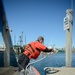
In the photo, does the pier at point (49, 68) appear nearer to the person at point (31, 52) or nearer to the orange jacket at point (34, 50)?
the person at point (31, 52)

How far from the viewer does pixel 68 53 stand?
6484 mm

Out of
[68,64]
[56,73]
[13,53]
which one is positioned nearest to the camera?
[13,53]

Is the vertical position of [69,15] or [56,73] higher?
[69,15]

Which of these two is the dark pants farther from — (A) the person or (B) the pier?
(B) the pier

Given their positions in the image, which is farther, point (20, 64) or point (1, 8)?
point (20, 64)

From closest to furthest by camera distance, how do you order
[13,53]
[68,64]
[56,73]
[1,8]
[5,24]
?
[1,8]
[5,24]
[13,53]
[56,73]
[68,64]

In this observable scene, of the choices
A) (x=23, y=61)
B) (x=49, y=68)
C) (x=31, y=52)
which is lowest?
(x=49, y=68)

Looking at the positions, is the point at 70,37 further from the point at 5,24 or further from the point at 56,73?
the point at 5,24

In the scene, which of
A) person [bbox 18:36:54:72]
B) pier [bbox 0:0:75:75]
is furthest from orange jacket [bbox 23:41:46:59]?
pier [bbox 0:0:75:75]

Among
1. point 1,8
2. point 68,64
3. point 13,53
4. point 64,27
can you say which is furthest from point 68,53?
point 1,8

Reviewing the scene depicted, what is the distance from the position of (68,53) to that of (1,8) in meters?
3.61

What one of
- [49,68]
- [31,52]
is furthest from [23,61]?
[49,68]

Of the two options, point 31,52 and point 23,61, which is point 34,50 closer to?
point 31,52

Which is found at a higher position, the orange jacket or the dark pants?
the orange jacket
